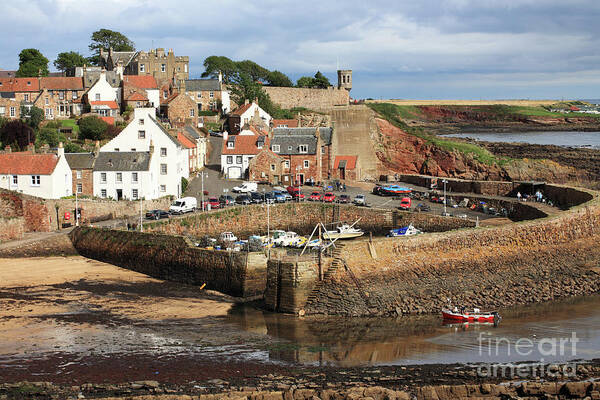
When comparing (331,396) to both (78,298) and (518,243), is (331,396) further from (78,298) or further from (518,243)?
(518,243)

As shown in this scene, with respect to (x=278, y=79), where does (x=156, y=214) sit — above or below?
below

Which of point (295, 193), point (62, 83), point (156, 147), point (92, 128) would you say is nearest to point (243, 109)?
point (62, 83)

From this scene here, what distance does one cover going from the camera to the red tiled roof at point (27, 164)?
4691 cm

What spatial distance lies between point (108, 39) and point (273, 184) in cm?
5629

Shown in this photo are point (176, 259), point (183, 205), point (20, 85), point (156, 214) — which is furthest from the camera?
point (20, 85)

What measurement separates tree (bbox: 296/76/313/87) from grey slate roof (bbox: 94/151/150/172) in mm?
64570

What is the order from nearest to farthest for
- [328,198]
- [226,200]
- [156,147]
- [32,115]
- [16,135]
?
[226,200], [328,198], [156,147], [16,135], [32,115]

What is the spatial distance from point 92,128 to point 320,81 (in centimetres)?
5908

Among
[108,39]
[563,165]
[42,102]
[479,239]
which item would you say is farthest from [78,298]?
[108,39]

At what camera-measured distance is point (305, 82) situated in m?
114

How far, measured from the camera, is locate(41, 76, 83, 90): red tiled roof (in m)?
75.0

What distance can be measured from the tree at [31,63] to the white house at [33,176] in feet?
140

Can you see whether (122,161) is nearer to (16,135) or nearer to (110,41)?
(16,135)

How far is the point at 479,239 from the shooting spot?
114 ft
